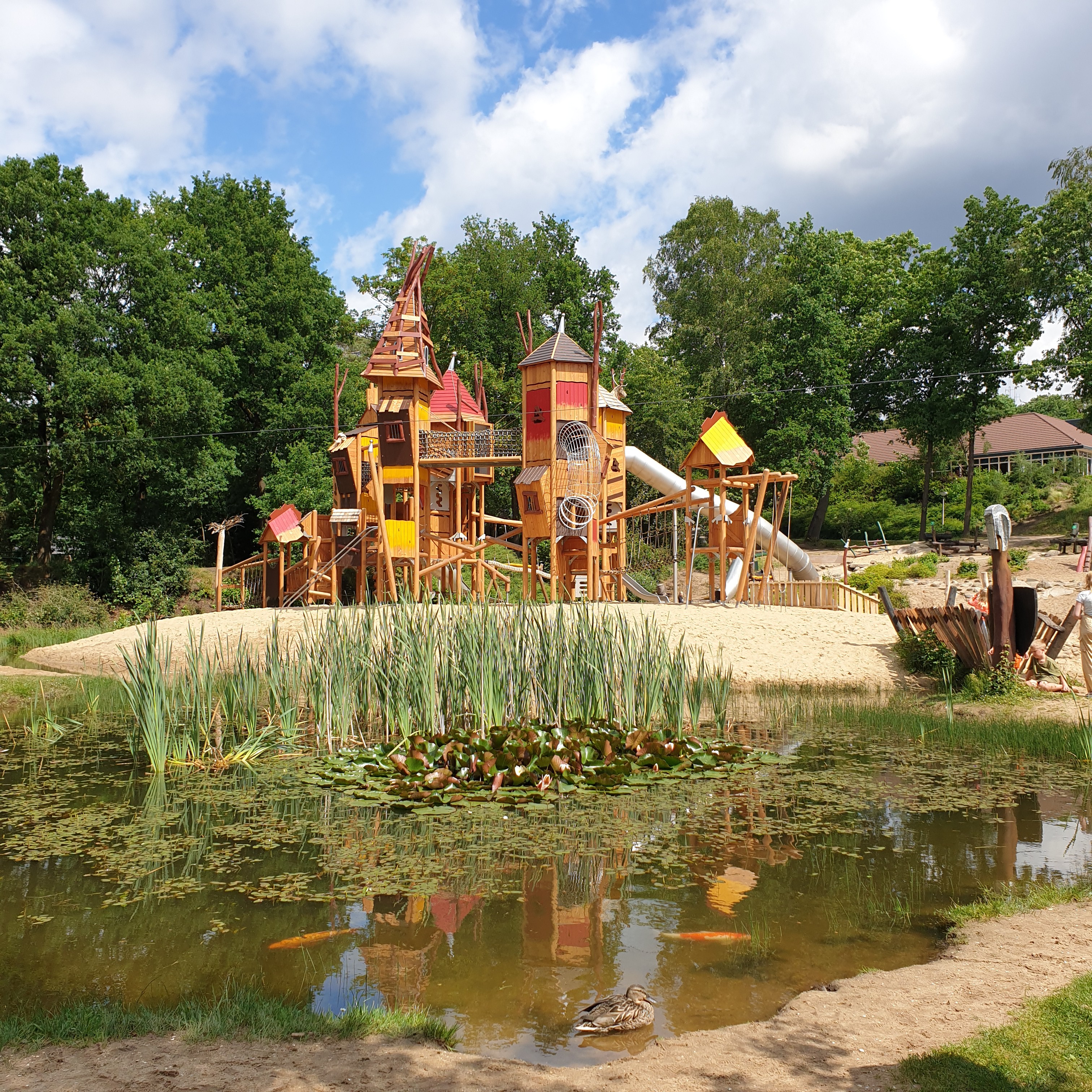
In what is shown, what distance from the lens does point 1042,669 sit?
48.0 feet

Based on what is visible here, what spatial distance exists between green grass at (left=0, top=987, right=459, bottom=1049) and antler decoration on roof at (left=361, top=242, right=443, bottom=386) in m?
20.8

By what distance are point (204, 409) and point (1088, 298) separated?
31.4 metres

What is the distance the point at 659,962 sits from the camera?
5.19 metres

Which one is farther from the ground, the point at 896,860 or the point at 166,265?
the point at 166,265

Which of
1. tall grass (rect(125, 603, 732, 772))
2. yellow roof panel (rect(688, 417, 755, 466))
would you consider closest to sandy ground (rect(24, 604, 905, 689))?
tall grass (rect(125, 603, 732, 772))

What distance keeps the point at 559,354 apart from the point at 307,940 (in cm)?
1852

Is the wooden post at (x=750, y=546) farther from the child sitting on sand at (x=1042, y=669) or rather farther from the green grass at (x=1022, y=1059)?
the green grass at (x=1022, y=1059)

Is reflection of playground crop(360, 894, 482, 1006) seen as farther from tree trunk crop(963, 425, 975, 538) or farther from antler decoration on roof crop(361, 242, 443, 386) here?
tree trunk crop(963, 425, 975, 538)

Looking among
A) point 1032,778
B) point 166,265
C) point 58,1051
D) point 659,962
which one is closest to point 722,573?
point 1032,778

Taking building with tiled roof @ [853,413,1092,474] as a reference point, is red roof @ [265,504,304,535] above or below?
below

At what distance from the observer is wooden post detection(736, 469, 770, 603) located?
2153 cm

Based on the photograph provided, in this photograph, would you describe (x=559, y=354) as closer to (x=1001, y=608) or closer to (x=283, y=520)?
(x=283, y=520)

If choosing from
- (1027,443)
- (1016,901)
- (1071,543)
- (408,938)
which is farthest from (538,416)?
(1027,443)

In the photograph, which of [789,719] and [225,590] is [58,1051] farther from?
[225,590]
